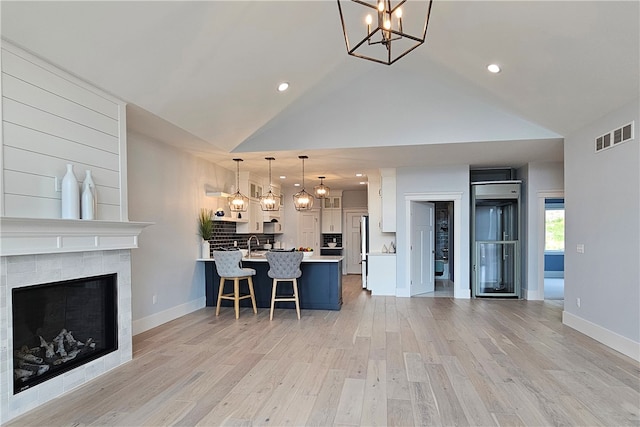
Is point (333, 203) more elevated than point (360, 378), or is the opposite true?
point (333, 203)

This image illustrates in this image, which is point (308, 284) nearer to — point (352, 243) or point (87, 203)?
point (87, 203)

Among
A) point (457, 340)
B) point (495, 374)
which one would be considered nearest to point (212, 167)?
point (457, 340)

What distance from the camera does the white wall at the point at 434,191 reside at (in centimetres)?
714

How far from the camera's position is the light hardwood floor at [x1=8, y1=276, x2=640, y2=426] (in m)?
2.60

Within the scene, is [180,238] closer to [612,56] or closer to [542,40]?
[542,40]

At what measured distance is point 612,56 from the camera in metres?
3.36

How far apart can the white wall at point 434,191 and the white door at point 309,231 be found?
3.83 meters

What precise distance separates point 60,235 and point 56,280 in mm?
383

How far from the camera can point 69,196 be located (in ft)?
9.50

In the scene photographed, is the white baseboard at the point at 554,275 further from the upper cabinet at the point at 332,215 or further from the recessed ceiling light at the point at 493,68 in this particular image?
the recessed ceiling light at the point at 493,68

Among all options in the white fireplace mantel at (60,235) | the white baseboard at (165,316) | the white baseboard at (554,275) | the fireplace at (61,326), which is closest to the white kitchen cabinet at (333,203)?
the white baseboard at (165,316)

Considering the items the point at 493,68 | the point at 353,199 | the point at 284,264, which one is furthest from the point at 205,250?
the point at 353,199

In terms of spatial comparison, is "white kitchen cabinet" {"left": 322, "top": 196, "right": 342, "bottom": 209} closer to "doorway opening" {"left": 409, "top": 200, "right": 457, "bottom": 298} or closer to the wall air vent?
"doorway opening" {"left": 409, "top": 200, "right": 457, "bottom": 298}

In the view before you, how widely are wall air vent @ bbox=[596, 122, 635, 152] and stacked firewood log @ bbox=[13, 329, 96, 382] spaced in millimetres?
5628
